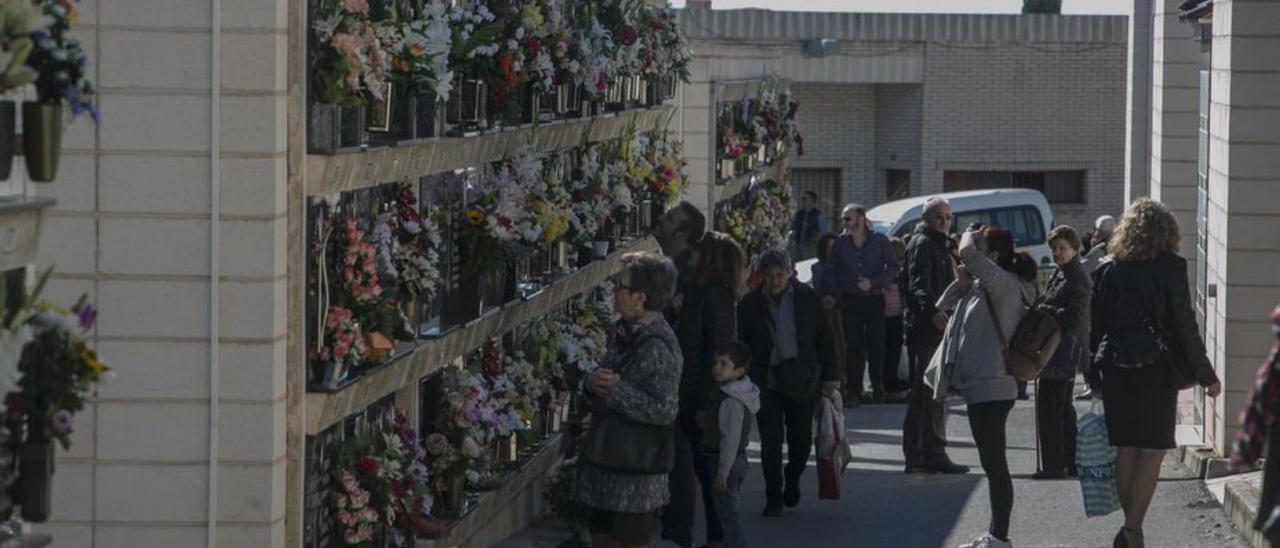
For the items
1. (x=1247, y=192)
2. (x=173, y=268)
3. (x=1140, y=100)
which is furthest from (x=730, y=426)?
(x=1140, y=100)

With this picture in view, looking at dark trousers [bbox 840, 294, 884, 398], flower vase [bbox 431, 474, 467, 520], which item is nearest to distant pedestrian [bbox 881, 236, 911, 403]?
dark trousers [bbox 840, 294, 884, 398]

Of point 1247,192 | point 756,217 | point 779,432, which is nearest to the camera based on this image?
point 779,432

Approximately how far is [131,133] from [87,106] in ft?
7.78

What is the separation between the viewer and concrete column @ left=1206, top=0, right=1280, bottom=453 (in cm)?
1455

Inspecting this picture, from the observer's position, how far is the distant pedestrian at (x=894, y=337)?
68.3 ft

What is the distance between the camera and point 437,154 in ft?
34.3

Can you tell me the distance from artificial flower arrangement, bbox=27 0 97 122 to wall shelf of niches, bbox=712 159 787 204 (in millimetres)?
16509

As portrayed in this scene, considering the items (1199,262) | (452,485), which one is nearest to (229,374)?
(452,485)

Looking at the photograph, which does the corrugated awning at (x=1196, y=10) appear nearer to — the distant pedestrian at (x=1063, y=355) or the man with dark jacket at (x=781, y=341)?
the distant pedestrian at (x=1063, y=355)

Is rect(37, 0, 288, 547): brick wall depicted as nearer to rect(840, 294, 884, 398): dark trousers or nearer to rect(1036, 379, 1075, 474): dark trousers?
rect(1036, 379, 1075, 474): dark trousers

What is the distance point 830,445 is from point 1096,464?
1902mm

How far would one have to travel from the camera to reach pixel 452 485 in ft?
35.9

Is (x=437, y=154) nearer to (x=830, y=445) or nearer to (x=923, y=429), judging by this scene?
(x=830, y=445)

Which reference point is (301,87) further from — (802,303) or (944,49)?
(944,49)
